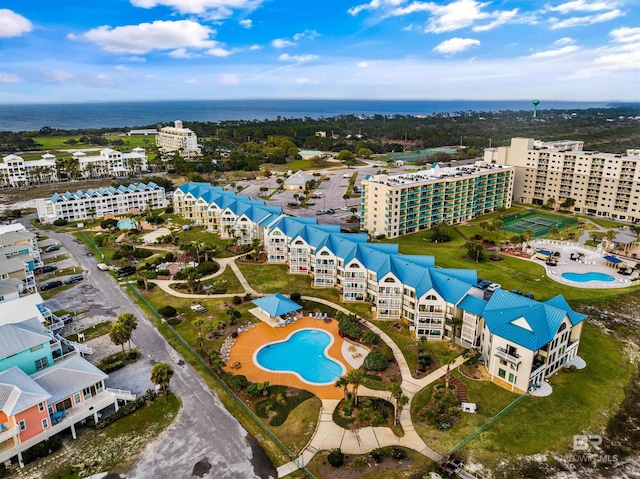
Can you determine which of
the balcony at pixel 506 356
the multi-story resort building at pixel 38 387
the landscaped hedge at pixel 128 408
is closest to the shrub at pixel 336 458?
the landscaped hedge at pixel 128 408

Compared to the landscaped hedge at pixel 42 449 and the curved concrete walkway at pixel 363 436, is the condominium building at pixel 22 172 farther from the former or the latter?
the curved concrete walkway at pixel 363 436

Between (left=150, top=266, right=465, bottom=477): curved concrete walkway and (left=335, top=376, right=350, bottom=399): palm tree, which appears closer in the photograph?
(left=150, top=266, right=465, bottom=477): curved concrete walkway

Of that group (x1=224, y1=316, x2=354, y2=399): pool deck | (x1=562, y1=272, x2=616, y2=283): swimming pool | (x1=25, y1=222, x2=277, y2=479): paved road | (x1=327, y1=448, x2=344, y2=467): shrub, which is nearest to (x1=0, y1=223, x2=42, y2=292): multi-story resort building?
(x1=25, y1=222, x2=277, y2=479): paved road

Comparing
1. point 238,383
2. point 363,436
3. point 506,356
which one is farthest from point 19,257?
point 506,356

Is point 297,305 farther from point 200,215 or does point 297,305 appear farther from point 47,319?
point 200,215

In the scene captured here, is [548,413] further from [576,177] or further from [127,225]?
[127,225]

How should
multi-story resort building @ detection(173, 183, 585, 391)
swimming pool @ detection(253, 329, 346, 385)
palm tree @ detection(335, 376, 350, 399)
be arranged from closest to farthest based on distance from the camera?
1. palm tree @ detection(335, 376, 350, 399)
2. multi-story resort building @ detection(173, 183, 585, 391)
3. swimming pool @ detection(253, 329, 346, 385)

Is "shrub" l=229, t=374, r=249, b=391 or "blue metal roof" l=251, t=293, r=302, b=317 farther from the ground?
"blue metal roof" l=251, t=293, r=302, b=317

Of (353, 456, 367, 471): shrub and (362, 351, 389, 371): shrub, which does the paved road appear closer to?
(353, 456, 367, 471): shrub
